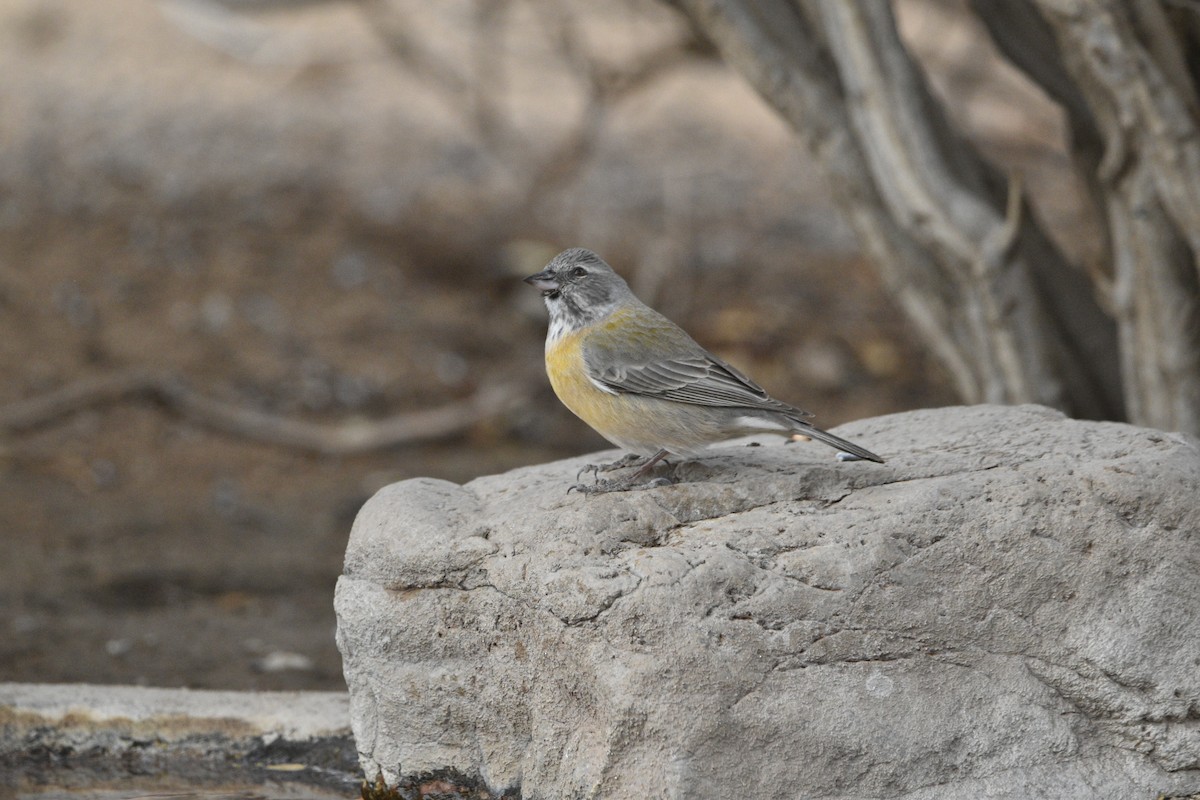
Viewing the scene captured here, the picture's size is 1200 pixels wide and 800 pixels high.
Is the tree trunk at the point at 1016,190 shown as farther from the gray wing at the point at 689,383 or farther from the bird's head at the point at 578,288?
Result: the gray wing at the point at 689,383

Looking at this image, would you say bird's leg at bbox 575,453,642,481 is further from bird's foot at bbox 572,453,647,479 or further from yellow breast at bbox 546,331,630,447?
yellow breast at bbox 546,331,630,447

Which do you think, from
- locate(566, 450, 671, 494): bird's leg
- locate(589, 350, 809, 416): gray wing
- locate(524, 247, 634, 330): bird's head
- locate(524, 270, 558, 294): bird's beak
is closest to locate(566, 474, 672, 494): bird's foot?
locate(566, 450, 671, 494): bird's leg

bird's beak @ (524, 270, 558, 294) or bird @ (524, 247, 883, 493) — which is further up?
bird's beak @ (524, 270, 558, 294)

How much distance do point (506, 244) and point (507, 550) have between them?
26.9ft

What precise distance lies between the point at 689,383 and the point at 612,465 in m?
0.47

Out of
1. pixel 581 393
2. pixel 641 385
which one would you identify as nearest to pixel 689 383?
pixel 641 385

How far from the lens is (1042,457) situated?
4.73 meters

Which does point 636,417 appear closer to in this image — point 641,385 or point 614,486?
point 641,385

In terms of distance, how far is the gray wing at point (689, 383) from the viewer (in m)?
4.89

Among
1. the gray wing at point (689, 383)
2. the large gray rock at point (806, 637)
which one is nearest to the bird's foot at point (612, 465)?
the gray wing at point (689, 383)

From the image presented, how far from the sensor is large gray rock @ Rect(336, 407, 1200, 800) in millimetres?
4250

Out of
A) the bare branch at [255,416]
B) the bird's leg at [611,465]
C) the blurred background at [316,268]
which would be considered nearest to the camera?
the bird's leg at [611,465]

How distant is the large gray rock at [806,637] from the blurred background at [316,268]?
89.9 inches

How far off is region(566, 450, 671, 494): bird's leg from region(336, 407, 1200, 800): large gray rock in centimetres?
17
